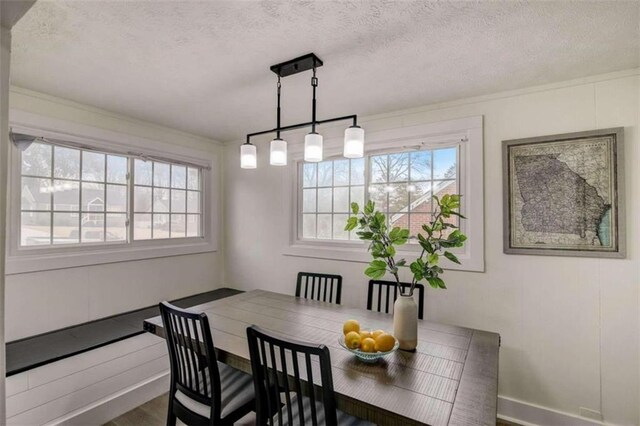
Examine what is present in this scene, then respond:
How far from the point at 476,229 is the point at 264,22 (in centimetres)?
198

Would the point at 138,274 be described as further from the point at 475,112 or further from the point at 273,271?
the point at 475,112

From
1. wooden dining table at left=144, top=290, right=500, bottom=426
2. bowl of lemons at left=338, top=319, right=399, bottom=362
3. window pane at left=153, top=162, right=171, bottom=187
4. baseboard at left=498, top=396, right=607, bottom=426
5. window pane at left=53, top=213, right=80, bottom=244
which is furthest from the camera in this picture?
window pane at left=153, top=162, right=171, bottom=187

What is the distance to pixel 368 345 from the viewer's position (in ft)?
4.56

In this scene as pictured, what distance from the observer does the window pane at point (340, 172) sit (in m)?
3.04

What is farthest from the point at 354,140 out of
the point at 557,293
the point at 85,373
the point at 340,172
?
the point at 85,373

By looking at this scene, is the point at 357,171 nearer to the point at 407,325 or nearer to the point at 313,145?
the point at 313,145

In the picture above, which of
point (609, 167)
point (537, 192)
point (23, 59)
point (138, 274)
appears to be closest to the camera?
point (23, 59)

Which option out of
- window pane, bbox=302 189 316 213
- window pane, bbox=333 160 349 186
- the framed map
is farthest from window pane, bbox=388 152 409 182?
window pane, bbox=302 189 316 213

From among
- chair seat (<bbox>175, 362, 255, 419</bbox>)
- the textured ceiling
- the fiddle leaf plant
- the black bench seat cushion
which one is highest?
the textured ceiling

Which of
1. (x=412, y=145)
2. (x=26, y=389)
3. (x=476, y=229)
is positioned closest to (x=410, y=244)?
(x=476, y=229)

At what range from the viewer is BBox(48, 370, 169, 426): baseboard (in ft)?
6.84

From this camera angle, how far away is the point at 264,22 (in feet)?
4.82

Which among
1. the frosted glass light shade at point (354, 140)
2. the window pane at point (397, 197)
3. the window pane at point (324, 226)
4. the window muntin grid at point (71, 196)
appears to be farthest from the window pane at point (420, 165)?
the window muntin grid at point (71, 196)

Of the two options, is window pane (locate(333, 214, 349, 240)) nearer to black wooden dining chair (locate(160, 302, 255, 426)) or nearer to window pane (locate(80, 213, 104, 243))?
black wooden dining chair (locate(160, 302, 255, 426))
